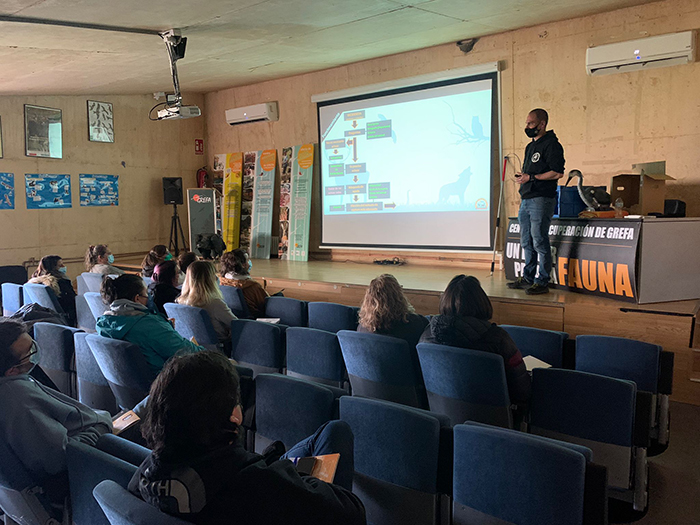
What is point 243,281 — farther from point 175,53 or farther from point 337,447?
point 337,447

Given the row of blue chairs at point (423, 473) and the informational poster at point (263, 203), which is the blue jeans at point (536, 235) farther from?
the informational poster at point (263, 203)

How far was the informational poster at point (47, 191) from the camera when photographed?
28.5 feet

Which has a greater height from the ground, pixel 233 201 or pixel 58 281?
pixel 233 201

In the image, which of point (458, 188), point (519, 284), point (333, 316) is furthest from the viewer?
point (458, 188)

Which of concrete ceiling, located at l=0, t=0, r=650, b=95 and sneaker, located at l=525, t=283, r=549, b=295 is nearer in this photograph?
concrete ceiling, located at l=0, t=0, r=650, b=95

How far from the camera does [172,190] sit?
1033 centimetres

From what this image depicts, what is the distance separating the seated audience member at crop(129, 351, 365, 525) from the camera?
1290mm

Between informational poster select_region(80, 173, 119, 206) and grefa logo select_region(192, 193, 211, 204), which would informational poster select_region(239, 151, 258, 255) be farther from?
informational poster select_region(80, 173, 119, 206)

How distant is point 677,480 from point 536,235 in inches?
108

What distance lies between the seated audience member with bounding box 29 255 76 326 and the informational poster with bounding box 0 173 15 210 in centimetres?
351

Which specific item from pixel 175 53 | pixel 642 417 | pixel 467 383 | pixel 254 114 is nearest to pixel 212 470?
pixel 467 383

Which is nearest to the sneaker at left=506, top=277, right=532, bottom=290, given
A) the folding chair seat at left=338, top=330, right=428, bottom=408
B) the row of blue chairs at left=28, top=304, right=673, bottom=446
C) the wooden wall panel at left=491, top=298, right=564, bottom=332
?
the wooden wall panel at left=491, top=298, right=564, bottom=332

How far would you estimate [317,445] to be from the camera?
171 cm

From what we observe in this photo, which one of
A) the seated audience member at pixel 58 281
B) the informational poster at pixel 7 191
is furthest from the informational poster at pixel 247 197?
the seated audience member at pixel 58 281
